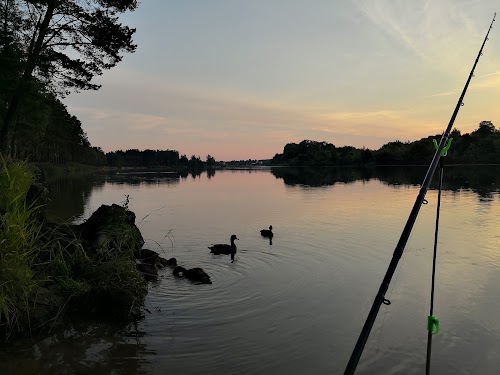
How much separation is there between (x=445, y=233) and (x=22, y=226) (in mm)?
17995

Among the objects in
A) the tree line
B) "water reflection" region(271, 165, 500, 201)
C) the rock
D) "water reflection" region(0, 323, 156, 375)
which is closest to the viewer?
"water reflection" region(0, 323, 156, 375)

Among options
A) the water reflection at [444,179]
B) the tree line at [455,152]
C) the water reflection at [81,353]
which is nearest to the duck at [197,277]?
the water reflection at [81,353]

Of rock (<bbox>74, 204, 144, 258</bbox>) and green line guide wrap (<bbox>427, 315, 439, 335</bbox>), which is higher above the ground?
green line guide wrap (<bbox>427, 315, 439, 335</bbox>)

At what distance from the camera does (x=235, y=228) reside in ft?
71.9

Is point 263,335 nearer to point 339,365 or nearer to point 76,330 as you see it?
point 339,365

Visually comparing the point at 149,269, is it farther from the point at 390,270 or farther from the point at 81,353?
the point at 390,270

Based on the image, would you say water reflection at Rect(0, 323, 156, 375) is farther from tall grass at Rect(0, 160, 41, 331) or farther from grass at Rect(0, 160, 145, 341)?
tall grass at Rect(0, 160, 41, 331)

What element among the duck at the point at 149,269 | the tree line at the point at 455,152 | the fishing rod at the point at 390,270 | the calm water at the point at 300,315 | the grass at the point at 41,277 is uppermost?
the tree line at the point at 455,152

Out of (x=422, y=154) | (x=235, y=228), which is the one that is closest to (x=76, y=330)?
(x=235, y=228)

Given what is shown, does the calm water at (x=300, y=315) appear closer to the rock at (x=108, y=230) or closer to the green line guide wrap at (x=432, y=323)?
the rock at (x=108, y=230)

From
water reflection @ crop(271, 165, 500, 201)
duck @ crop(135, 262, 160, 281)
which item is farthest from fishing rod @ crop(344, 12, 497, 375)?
water reflection @ crop(271, 165, 500, 201)

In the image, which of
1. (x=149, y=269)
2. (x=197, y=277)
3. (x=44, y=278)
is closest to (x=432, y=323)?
(x=44, y=278)

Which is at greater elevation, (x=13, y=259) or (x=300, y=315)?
(x=13, y=259)

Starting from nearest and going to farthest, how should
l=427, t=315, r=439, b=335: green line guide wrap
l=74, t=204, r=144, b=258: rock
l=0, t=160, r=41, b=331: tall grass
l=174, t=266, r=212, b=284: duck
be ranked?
l=427, t=315, r=439, b=335: green line guide wrap
l=0, t=160, r=41, b=331: tall grass
l=74, t=204, r=144, b=258: rock
l=174, t=266, r=212, b=284: duck
